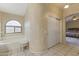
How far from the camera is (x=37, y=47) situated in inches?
58.1

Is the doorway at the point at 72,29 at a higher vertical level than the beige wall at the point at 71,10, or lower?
lower

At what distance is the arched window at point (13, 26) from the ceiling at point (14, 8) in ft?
0.55

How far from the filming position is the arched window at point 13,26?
1.45m

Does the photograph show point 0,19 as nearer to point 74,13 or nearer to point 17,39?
point 17,39

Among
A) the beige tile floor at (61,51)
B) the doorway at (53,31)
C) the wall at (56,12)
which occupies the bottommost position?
the beige tile floor at (61,51)

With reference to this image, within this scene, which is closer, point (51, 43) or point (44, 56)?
point (44, 56)

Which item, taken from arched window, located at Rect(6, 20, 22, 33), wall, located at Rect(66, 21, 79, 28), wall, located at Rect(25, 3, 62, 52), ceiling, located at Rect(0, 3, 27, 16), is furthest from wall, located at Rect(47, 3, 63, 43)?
arched window, located at Rect(6, 20, 22, 33)

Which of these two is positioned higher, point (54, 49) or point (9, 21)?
point (9, 21)

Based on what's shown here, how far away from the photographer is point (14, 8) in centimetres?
143

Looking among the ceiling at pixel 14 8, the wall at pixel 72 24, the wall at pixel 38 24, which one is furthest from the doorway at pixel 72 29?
the ceiling at pixel 14 8

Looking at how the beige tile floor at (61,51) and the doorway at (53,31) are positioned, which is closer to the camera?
the beige tile floor at (61,51)

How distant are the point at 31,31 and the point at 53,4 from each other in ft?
1.88

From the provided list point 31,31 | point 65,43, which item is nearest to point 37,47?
point 31,31

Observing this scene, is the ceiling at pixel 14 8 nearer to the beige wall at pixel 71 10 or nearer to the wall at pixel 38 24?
the wall at pixel 38 24
